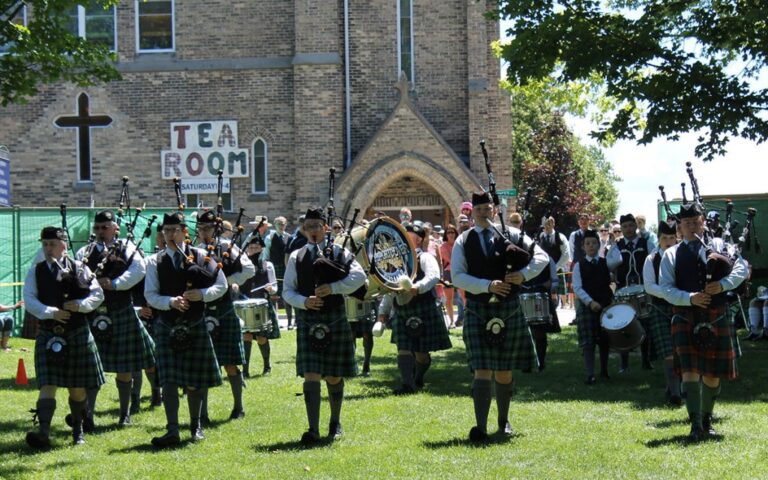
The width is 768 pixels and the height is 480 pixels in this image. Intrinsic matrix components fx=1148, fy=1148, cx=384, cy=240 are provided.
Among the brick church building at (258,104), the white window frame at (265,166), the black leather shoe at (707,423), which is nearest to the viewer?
the black leather shoe at (707,423)

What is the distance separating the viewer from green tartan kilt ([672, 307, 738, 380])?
27.2ft

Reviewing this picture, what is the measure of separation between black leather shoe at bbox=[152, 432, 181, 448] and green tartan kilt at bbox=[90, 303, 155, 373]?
1338 mm

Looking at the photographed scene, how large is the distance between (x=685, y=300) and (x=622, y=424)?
1377 mm

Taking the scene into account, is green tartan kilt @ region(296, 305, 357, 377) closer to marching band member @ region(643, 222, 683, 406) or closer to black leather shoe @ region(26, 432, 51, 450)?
black leather shoe @ region(26, 432, 51, 450)

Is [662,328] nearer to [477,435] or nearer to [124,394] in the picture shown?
[477,435]

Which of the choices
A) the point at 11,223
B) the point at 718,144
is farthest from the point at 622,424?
the point at 11,223

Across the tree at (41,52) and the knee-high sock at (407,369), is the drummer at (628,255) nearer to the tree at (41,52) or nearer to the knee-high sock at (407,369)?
the knee-high sock at (407,369)

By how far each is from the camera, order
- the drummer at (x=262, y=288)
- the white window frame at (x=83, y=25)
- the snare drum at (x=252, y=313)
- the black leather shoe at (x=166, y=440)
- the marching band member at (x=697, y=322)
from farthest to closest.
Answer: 1. the white window frame at (x=83, y=25)
2. the drummer at (x=262, y=288)
3. the snare drum at (x=252, y=313)
4. the black leather shoe at (x=166, y=440)
5. the marching band member at (x=697, y=322)

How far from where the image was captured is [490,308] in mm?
8656

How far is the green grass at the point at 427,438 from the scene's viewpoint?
754 cm

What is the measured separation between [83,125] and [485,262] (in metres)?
19.2

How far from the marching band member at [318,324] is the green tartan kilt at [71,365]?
1.57 m

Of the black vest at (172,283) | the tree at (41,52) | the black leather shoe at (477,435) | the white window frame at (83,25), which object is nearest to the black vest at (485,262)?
the black leather shoe at (477,435)

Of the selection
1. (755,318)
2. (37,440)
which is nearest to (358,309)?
(37,440)
